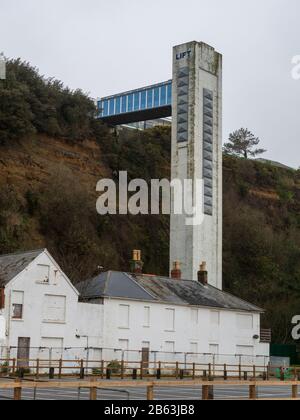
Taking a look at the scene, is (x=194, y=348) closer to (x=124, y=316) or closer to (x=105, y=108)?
(x=124, y=316)

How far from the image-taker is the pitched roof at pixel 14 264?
1665 inches

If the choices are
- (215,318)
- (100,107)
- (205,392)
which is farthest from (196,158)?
(205,392)

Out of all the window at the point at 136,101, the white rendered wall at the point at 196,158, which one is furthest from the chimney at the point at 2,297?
the window at the point at 136,101

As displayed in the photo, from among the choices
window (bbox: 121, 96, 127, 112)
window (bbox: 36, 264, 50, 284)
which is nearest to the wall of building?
window (bbox: 36, 264, 50, 284)

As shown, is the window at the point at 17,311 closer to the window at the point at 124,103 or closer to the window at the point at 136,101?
the window at the point at 136,101

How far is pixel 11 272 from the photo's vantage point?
140 ft

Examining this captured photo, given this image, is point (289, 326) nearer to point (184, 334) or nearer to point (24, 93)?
point (184, 334)

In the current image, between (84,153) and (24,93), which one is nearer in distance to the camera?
(24,93)

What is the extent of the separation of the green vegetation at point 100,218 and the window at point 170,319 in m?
10.1

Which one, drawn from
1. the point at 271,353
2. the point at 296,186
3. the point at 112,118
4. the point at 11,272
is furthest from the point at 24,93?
the point at 296,186

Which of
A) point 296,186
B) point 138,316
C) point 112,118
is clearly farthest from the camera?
point 296,186

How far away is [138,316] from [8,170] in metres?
20.8

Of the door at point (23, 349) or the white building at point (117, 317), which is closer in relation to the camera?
the door at point (23, 349)

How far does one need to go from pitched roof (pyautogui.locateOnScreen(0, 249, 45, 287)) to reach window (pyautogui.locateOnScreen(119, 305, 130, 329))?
6.78m
